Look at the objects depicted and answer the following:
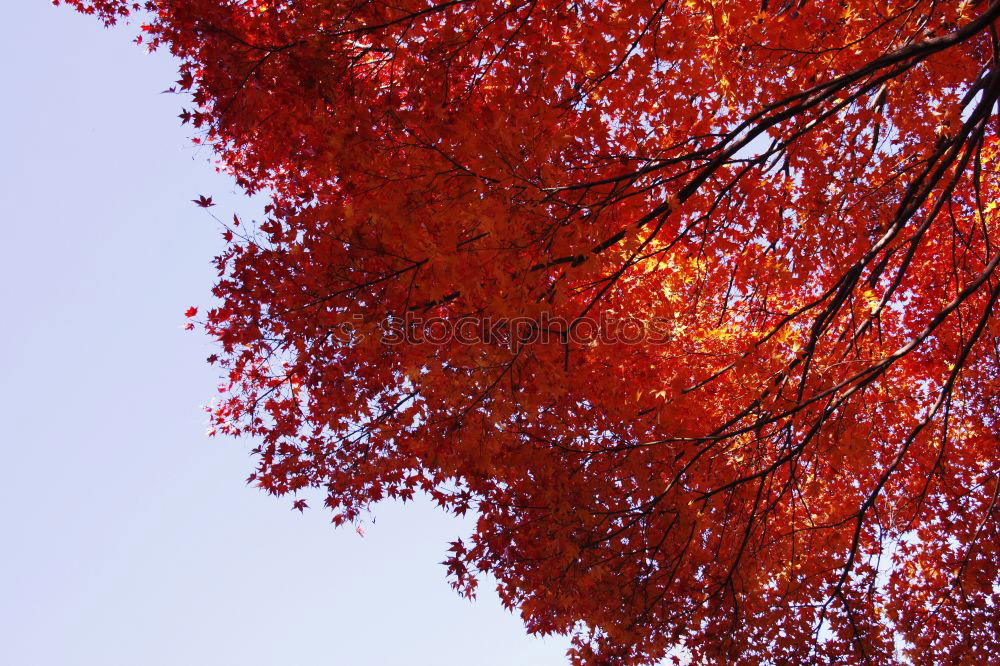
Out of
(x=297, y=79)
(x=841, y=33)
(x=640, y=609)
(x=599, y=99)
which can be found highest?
(x=841, y=33)

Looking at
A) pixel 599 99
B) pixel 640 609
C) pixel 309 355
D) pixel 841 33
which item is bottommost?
pixel 640 609

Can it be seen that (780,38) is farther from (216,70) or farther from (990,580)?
(990,580)

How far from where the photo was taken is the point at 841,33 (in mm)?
6727

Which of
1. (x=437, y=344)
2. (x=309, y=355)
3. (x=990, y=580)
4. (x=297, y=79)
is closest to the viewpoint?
(x=437, y=344)

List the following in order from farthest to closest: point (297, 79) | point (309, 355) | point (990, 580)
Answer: point (990, 580)
point (309, 355)
point (297, 79)

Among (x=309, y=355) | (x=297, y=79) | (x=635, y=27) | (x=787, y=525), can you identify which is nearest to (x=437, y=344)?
(x=309, y=355)

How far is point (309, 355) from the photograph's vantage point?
22.0 feet

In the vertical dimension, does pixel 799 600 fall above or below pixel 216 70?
below

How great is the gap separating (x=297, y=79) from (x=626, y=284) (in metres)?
4.00

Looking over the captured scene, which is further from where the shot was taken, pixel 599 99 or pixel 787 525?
pixel 787 525

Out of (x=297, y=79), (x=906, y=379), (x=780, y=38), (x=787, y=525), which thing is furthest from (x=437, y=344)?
(x=906, y=379)

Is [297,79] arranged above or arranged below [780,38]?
below

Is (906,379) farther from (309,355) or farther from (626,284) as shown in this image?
(309,355)

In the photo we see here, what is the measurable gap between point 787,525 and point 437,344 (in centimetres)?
613
